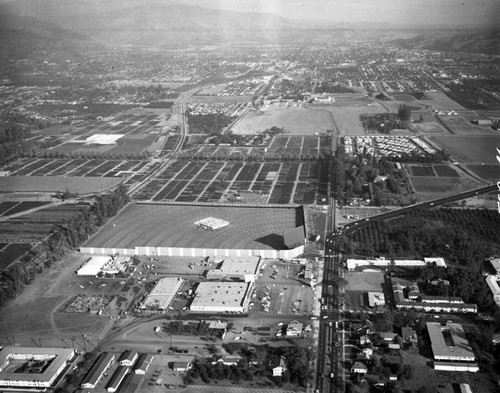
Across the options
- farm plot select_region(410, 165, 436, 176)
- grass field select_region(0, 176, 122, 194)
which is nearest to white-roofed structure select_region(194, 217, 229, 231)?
grass field select_region(0, 176, 122, 194)

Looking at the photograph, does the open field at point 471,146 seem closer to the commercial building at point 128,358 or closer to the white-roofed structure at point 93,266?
the white-roofed structure at point 93,266

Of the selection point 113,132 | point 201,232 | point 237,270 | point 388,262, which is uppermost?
point 113,132

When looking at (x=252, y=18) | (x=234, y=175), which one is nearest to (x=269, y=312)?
(x=234, y=175)

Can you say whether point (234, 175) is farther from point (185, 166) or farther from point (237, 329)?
point (237, 329)

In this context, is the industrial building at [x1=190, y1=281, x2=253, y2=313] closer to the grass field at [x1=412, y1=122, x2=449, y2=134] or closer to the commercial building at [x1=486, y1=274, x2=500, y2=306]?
the commercial building at [x1=486, y1=274, x2=500, y2=306]

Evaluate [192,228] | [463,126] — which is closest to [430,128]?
[463,126]

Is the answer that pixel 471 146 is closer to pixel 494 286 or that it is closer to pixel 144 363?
pixel 494 286
